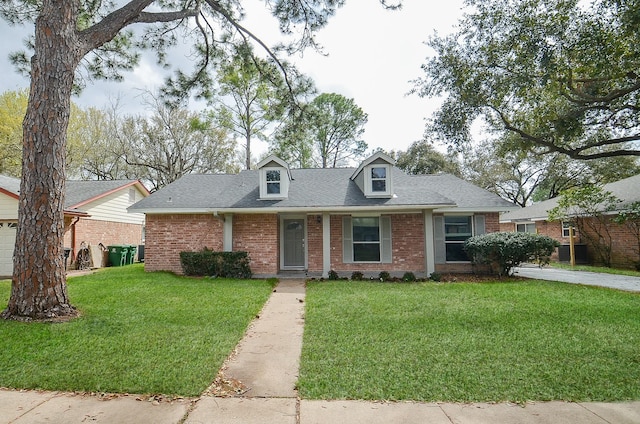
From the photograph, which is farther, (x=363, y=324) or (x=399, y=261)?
(x=399, y=261)

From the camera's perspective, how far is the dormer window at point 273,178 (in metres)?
11.9

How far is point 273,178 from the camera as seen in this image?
12070mm

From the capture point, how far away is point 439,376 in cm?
391

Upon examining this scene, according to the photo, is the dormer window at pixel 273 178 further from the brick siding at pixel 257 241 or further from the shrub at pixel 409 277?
the shrub at pixel 409 277

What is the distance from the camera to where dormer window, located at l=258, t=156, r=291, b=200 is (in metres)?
11.9

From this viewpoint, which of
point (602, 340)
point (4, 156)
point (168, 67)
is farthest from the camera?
point (4, 156)

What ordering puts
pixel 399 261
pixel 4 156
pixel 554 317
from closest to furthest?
1. pixel 554 317
2. pixel 399 261
3. pixel 4 156

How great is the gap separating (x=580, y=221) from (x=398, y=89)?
12570 mm

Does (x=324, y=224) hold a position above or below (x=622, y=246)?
above

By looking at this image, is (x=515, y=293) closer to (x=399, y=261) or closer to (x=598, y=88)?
(x=399, y=261)

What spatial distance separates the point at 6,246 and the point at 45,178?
34.1ft

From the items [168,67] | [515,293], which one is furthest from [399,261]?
[168,67]

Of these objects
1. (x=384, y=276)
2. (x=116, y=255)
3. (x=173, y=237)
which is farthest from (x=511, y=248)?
(x=116, y=255)

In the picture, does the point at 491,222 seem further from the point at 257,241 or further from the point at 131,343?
the point at 131,343
